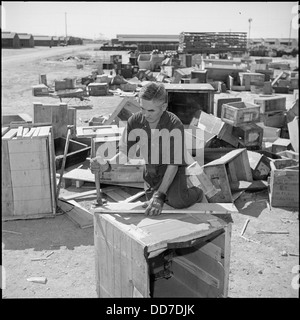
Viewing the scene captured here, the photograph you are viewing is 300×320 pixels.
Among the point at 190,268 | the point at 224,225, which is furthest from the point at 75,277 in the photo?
the point at 224,225

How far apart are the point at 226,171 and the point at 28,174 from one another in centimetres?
309

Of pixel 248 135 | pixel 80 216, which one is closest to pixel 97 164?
pixel 80 216

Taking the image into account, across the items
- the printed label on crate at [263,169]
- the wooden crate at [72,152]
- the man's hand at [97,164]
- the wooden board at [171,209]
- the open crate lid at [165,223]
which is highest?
the man's hand at [97,164]

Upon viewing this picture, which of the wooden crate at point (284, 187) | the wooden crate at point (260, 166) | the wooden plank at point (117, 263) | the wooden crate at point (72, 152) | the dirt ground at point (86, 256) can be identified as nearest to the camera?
the wooden plank at point (117, 263)

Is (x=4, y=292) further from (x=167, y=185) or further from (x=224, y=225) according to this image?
(x=224, y=225)

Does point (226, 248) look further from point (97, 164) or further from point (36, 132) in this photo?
point (36, 132)

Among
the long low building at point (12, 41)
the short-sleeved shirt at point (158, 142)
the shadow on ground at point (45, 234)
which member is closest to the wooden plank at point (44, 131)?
the shadow on ground at point (45, 234)

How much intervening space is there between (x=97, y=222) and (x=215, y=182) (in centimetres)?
293

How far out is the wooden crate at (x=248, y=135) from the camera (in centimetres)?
736

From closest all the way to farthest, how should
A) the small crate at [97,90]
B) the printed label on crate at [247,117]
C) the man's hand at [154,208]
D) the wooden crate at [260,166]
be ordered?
the man's hand at [154,208] → the wooden crate at [260,166] → the printed label on crate at [247,117] → the small crate at [97,90]

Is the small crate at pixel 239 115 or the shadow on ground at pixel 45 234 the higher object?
the small crate at pixel 239 115

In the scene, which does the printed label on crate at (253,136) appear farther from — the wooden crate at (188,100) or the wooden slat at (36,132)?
the wooden slat at (36,132)

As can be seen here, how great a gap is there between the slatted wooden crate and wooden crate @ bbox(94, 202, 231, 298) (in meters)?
2.22

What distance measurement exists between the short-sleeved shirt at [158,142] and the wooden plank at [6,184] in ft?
6.94
